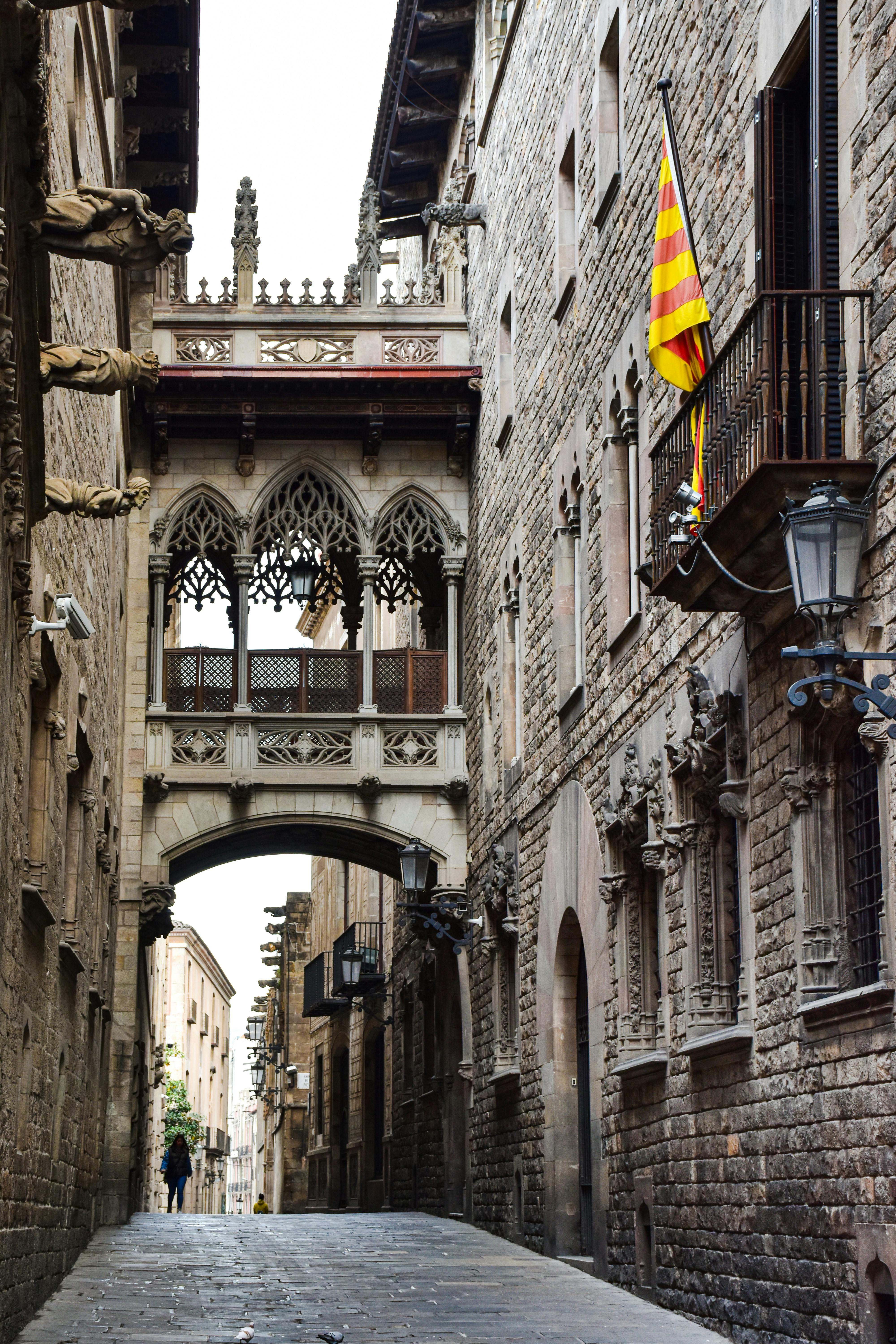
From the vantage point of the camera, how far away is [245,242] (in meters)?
23.7

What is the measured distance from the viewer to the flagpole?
36.1 feet

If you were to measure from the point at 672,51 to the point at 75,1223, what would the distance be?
10.0 metres

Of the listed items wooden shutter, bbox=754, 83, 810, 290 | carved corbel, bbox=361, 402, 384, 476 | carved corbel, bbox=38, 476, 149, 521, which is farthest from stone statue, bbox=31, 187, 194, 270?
carved corbel, bbox=361, 402, 384, 476

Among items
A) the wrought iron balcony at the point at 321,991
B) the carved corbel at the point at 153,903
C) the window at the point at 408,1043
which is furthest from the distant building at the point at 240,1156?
the carved corbel at the point at 153,903

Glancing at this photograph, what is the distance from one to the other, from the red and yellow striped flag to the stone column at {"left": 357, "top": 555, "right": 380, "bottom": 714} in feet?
36.5

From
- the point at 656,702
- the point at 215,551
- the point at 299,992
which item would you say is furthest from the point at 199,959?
the point at 656,702

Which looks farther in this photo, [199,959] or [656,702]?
[199,959]

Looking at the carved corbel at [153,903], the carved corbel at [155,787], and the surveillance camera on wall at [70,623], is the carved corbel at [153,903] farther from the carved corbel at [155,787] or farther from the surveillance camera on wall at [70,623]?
the surveillance camera on wall at [70,623]

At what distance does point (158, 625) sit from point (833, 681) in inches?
651

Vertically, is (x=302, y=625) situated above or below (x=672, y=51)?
above

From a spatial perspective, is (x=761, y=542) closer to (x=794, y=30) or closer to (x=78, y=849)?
(x=794, y=30)

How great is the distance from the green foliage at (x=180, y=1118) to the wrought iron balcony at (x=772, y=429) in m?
37.8

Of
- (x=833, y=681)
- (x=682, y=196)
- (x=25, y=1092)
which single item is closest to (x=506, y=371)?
(x=682, y=196)

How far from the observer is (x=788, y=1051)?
9367mm
